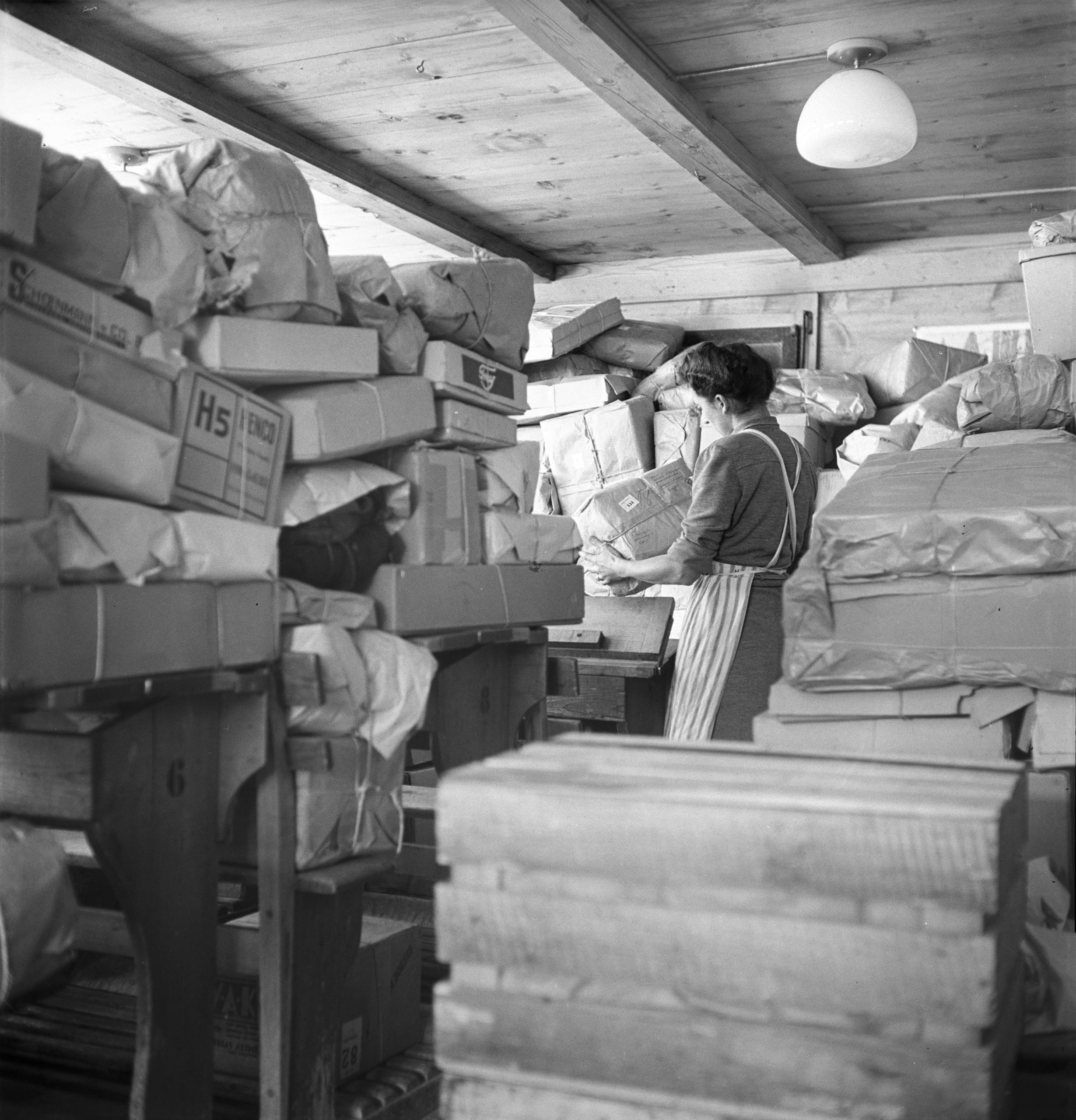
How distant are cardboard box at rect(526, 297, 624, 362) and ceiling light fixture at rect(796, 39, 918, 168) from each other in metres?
2.02

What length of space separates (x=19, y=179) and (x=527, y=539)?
4.72ft

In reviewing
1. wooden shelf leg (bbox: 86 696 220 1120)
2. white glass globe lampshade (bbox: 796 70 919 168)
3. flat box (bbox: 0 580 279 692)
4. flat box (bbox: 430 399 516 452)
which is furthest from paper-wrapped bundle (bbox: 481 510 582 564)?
white glass globe lampshade (bbox: 796 70 919 168)

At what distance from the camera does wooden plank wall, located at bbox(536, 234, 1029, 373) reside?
17.9ft

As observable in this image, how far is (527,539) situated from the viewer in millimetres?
3031

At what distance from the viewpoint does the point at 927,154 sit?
443 cm

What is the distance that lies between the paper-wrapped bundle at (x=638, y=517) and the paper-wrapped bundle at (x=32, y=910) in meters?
3.11

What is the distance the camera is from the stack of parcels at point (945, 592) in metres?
2.31

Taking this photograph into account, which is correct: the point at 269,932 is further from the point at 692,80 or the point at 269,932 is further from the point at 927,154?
the point at 927,154

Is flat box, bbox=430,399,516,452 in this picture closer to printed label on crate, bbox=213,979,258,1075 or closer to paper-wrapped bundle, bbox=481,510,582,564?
paper-wrapped bundle, bbox=481,510,582,564

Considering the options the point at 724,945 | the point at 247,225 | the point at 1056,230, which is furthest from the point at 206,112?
the point at 724,945

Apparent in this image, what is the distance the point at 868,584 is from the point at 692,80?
6.40 feet

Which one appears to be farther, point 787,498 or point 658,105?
point 658,105

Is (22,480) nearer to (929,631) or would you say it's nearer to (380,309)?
(380,309)

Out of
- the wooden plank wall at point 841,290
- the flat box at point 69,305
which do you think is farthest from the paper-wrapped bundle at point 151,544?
the wooden plank wall at point 841,290
